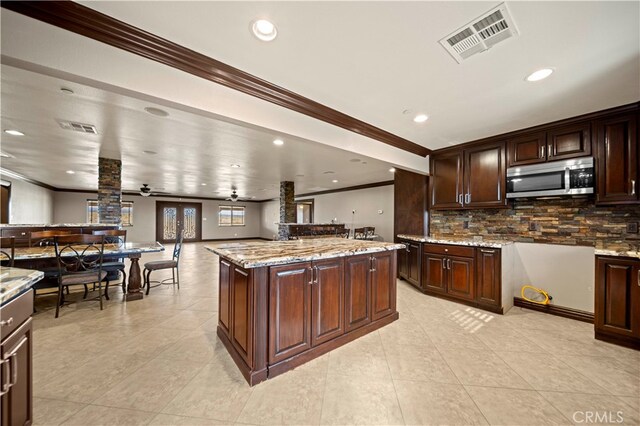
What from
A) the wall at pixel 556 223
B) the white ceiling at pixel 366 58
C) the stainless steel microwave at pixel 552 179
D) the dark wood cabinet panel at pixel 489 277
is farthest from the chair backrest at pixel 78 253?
the stainless steel microwave at pixel 552 179

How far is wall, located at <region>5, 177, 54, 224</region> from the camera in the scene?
6746 mm

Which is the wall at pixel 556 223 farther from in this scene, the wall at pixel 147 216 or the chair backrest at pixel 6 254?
the wall at pixel 147 216

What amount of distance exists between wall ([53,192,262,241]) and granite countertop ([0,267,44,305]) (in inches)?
443

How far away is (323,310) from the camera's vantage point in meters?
2.20

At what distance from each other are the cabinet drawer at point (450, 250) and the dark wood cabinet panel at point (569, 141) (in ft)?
4.98

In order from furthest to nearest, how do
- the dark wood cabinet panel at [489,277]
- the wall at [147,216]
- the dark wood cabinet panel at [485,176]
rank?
the wall at [147,216] → the dark wood cabinet panel at [485,176] → the dark wood cabinet panel at [489,277]

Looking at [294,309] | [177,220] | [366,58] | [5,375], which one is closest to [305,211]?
[177,220]

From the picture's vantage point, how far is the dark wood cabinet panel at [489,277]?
3.10m

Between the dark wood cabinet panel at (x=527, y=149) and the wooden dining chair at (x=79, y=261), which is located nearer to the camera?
the wooden dining chair at (x=79, y=261)

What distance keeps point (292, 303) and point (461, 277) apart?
2.69 meters

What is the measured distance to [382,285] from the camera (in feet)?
9.02

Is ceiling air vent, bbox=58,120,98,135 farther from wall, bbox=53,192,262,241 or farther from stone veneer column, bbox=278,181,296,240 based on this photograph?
wall, bbox=53,192,262,241

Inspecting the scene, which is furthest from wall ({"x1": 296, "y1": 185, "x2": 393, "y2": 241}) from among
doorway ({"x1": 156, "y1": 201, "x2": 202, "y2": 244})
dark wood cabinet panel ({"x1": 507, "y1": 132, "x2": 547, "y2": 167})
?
doorway ({"x1": 156, "y1": 201, "x2": 202, "y2": 244})

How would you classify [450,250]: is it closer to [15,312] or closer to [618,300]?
[618,300]
